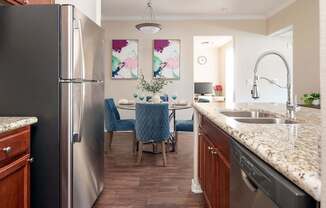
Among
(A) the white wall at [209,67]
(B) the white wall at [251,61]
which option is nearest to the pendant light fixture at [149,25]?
(B) the white wall at [251,61]

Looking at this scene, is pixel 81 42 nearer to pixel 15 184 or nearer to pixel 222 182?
pixel 15 184

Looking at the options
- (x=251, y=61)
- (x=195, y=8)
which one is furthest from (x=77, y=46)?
(x=251, y=61)

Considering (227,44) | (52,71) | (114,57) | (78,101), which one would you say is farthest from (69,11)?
(227,44)

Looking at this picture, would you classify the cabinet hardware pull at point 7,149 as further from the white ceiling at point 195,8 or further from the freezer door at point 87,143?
the white ceiling at point 195,8

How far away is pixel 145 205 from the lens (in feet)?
8.52

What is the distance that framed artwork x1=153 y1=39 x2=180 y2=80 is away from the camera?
6.43 meters

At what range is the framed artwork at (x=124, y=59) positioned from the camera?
6434 millimetres

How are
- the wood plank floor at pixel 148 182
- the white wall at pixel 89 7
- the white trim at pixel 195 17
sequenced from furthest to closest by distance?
the white trim at pixel 195 17 → the white wall at pixel 89 7 → the wood plank floor at pixel 148 182

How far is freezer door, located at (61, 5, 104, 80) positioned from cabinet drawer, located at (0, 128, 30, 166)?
46 cm

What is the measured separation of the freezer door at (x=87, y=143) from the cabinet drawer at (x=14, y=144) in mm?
337

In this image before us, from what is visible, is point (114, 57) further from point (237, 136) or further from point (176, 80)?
point (237, 136)

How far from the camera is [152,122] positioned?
372 centimetres

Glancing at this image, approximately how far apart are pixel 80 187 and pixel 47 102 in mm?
696

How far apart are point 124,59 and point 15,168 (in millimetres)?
5079
